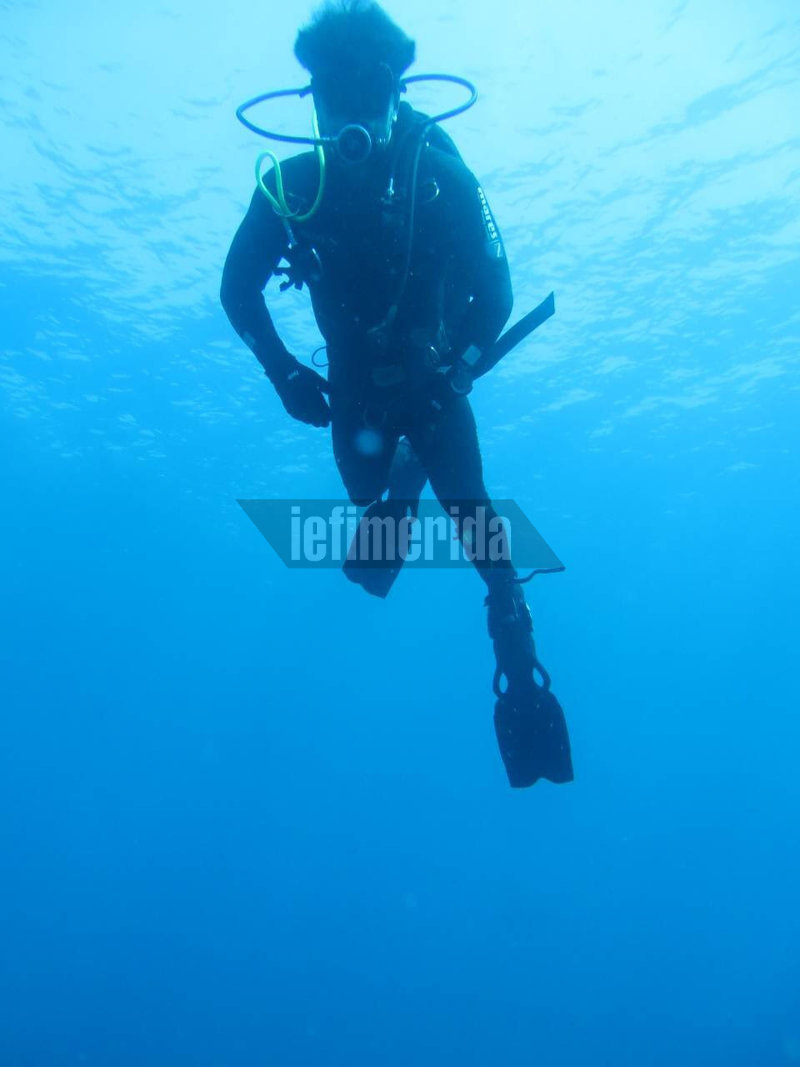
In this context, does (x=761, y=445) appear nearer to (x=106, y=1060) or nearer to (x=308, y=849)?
(x=106, y=1060)

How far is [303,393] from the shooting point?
4223 mm

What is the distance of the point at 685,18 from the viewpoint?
10.8m

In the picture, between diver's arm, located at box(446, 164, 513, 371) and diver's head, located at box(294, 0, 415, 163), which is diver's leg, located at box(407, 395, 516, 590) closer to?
diver's arm, located at box(446, 164, 513, 371)

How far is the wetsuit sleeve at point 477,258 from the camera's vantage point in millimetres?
4238

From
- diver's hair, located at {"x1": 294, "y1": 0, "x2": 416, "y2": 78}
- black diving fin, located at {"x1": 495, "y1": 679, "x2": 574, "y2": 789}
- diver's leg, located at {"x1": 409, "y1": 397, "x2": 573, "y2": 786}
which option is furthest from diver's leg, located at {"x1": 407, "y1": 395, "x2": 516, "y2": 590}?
diver's hair, located at {"x1": 294, "y1": 0, "x2": 416, "y2": 78}

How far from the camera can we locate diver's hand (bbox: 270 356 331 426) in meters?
4.23

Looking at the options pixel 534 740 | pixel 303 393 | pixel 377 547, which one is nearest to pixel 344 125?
pixel 303 393

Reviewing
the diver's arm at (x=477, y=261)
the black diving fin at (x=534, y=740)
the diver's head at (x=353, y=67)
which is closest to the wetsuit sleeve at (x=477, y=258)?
the diver's arm at (x=477, y=261)

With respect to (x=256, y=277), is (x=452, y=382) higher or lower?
lower

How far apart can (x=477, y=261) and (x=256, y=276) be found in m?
1.39

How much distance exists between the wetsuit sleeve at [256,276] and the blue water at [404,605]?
8418 mm

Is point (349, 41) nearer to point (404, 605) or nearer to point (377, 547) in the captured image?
point (377, 547)

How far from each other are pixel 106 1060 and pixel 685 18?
131ft

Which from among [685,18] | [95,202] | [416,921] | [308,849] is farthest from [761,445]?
[308,849]
